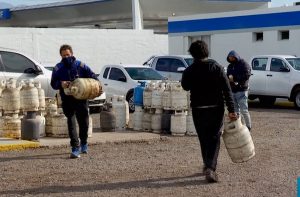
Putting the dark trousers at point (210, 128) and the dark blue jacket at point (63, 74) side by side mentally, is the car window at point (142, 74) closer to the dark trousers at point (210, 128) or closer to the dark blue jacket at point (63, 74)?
the dark blue jacket at point (63, 74)

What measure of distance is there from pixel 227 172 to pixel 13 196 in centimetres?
321

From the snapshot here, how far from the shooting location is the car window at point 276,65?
802 inches

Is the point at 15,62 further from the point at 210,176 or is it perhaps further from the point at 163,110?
the point at 210,176

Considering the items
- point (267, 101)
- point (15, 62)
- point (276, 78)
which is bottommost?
point (267, 101)

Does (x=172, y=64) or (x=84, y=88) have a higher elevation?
(x=172, y=64)

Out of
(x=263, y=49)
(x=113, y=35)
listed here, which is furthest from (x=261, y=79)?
(x=113, y=35)

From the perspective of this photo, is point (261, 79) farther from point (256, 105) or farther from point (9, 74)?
point (9, 74)

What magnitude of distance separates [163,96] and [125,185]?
5.23m

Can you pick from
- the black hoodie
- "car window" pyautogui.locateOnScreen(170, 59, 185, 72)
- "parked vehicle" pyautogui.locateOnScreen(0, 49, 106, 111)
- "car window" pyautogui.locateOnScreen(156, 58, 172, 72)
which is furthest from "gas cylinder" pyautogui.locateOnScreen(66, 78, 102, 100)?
"car window" pyautogui.locateOnScreen(156, 58, 172, 72)

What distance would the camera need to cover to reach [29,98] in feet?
41.1

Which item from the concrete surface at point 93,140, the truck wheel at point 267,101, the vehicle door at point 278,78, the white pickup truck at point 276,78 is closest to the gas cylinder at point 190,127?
the concrete surface at point 93,140

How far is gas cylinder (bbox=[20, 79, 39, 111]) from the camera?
12.5 m

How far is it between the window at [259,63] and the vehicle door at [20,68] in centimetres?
809

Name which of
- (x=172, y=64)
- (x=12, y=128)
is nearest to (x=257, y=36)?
(x=172, y=64)
